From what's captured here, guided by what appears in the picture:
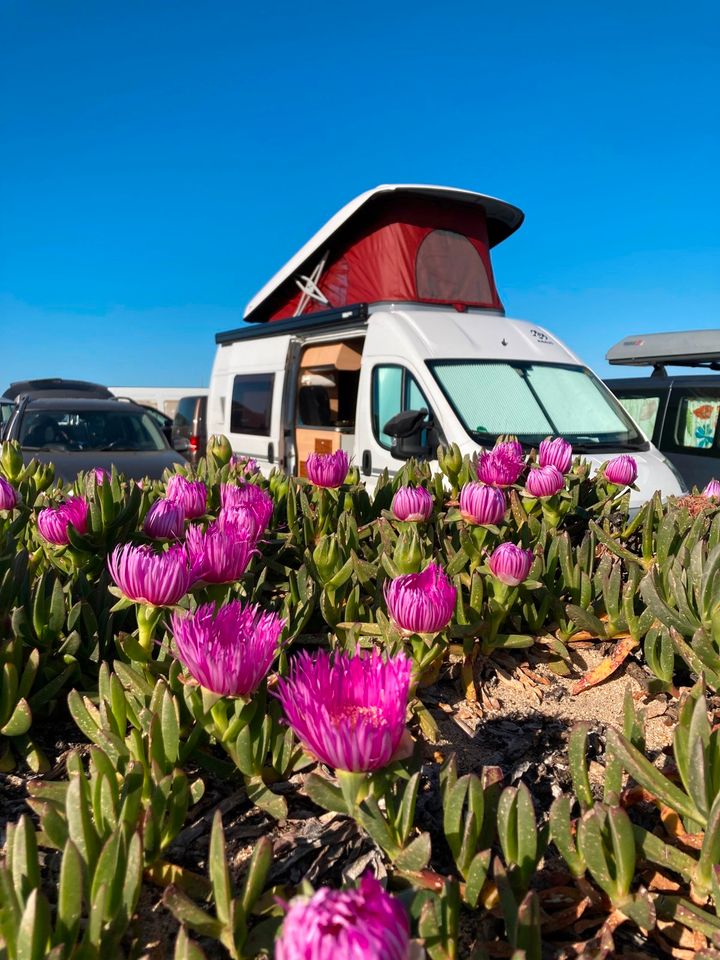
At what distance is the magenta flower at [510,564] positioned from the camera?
1.68 m

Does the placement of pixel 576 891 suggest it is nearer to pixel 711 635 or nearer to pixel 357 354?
pixel 711 635

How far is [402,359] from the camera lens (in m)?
6.09

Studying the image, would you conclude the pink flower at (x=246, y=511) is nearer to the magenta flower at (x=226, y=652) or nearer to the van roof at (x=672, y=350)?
the magenta flower at (x=226, y=652)

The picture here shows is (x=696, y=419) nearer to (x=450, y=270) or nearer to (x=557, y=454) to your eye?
(x=450, y=270)

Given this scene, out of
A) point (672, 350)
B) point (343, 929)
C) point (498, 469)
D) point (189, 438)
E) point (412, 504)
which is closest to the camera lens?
point (343, 929)

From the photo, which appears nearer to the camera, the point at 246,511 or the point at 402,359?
the point at 246,511

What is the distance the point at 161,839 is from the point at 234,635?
13.0 inches

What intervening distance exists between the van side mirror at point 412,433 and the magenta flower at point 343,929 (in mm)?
4428

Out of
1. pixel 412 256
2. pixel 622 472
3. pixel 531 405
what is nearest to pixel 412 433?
pixel 531 405

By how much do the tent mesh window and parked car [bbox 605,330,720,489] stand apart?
2203 millimetres

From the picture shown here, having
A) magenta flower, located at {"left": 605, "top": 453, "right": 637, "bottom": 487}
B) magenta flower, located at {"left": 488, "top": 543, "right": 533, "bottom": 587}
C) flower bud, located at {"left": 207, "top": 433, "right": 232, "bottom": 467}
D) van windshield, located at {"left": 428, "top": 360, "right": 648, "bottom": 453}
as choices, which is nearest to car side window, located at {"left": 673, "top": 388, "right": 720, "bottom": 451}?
van windshield, located at {"left": 428, "top": 360, "right": 648, "bottom": 453}

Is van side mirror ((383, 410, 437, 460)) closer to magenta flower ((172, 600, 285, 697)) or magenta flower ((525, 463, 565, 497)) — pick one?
magenta flower ((525, 463, 565, 497))

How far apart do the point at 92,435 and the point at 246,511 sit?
6.87 metres

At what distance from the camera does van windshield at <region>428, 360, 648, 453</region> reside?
5.57 metres
